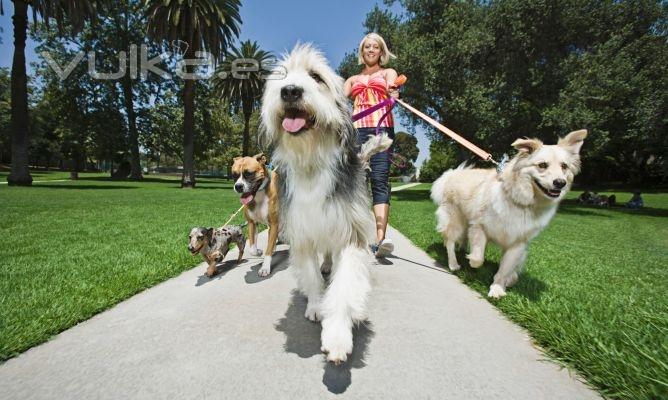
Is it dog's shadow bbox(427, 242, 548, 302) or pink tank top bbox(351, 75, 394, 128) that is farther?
pink tank top bbox(351, 75, 394, 128)

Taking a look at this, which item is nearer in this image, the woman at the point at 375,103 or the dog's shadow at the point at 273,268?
the dog's shadow at the point at 273,268

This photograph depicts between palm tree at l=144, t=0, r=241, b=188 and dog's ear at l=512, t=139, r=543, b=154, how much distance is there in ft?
81.9

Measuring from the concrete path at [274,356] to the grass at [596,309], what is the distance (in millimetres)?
157

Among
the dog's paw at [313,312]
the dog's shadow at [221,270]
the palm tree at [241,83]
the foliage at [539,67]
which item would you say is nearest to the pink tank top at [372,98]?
the dog's paw at [313,312]

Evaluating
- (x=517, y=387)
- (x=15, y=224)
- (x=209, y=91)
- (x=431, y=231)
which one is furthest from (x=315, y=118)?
(x=209, y=91)

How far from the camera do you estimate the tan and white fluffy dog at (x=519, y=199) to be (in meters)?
2.97

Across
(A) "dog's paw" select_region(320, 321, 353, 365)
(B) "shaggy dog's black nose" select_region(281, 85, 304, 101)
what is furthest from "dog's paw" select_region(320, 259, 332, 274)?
(B) "shaggy dog's black nose" select_region(281, 85, 304, 101)

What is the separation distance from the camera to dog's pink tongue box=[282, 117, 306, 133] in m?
2.28

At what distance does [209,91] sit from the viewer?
1470 inches

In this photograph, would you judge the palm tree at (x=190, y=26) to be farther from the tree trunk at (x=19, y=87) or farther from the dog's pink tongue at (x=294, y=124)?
the dog's pink tongue at (x=294, y=124)

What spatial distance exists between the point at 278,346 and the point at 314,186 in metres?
1.16

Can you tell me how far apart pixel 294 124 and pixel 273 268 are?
2465 mm

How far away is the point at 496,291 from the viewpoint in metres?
3.21

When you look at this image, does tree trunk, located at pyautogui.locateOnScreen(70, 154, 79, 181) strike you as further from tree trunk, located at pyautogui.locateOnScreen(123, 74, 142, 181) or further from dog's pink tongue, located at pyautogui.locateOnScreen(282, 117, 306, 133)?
dog's pink tongue, located at pyautogui.locateOnScreen(282, 117, 306, 133)
